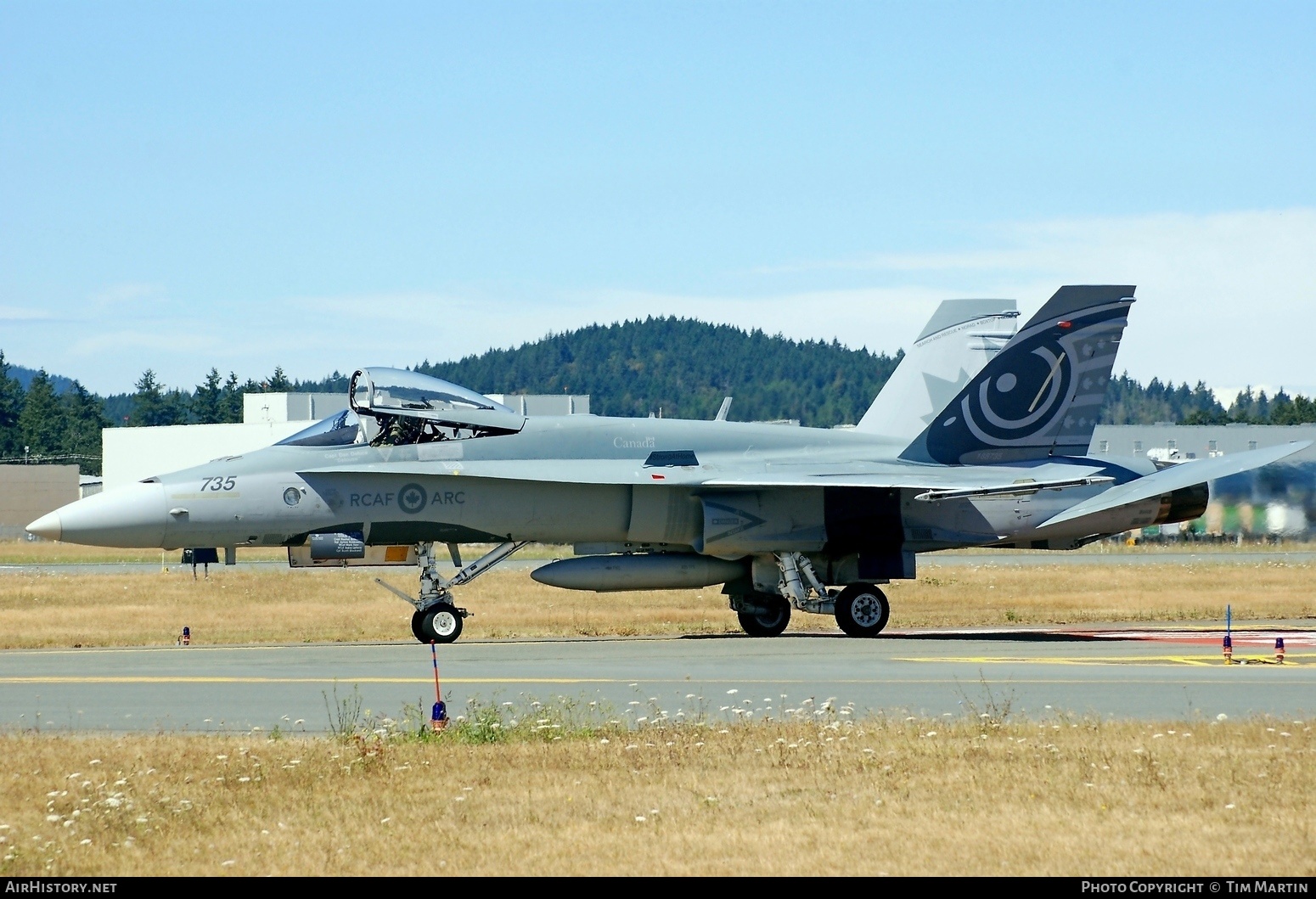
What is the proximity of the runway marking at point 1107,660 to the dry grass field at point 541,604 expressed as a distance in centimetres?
614

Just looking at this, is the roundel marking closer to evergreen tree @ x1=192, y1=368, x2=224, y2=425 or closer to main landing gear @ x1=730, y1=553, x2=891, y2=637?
main landing gear @ x1=730, y1=553, x2=891, y2=637

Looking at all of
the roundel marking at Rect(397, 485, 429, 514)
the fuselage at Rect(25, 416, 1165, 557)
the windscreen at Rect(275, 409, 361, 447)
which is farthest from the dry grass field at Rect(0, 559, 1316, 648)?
the windscreen at Rect(275, 409, 361, 447)

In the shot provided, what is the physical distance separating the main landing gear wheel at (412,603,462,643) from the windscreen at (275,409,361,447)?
253 centimetres

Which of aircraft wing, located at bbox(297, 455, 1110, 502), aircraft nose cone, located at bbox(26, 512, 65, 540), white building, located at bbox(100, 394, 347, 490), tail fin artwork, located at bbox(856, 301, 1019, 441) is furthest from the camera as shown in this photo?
white building, located at bbox(100, 394, 347, 490)

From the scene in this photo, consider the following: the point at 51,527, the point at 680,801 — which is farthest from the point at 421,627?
the point at 680,801

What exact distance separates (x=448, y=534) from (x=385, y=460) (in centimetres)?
139

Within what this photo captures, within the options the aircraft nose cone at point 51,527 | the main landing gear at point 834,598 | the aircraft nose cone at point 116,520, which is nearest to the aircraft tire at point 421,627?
the aircraft nose cone at point 116,520

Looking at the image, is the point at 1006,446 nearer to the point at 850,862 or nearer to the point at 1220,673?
the point at 1220,673

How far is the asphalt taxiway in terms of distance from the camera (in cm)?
1275

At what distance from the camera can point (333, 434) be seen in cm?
2014

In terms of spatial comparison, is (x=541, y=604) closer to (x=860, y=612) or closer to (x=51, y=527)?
(x=860, y=612)

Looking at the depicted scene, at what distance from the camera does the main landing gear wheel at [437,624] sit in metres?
20.1

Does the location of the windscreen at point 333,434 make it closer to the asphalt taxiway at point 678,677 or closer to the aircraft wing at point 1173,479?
the asphalt taxiway at point 678,677

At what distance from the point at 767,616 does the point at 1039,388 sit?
16.9ft
